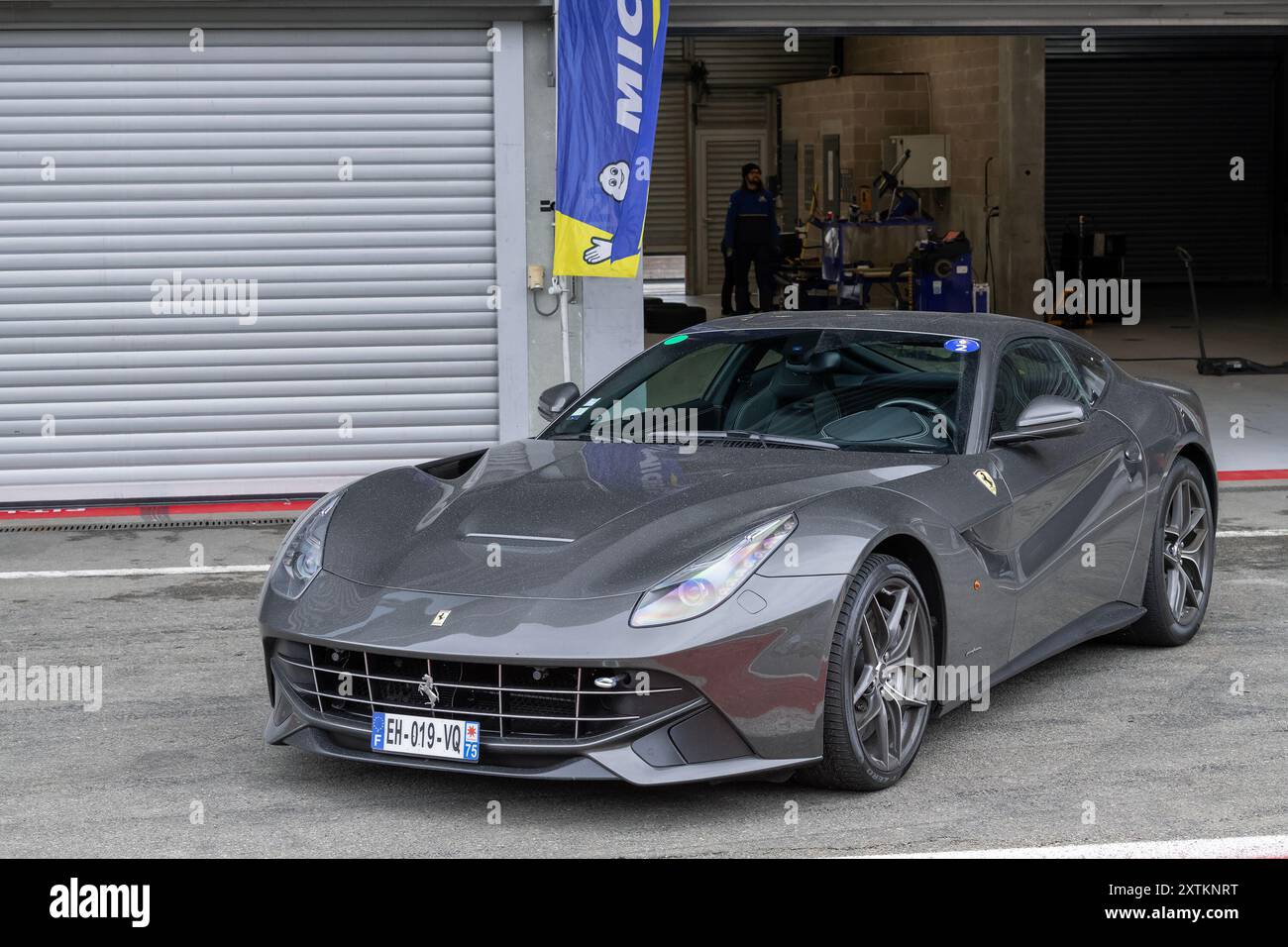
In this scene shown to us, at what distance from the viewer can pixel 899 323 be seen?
20.5 ft

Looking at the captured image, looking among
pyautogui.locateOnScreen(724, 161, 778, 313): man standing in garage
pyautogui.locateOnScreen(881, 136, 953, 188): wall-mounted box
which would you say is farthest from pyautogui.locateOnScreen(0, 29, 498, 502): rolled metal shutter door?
pyautogui.locateOnScreen(881, 136, 953, 188): wall-mounted box

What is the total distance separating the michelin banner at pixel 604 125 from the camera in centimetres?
991

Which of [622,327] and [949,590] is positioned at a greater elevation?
[622,327]

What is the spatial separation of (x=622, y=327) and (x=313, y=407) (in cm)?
198

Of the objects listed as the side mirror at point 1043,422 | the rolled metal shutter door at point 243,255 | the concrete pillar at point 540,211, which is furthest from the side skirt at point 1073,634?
the rolled metal shutter door at point 243,255

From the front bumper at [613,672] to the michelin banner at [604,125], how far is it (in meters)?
5.59

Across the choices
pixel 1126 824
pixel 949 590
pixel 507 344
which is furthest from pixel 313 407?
pixel 1126 824

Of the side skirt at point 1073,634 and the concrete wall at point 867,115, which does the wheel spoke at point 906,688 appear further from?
the concrete wall at point 867,115

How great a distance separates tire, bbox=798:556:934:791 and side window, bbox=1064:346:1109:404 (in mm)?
1837

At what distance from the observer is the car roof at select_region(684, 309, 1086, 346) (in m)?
6.20

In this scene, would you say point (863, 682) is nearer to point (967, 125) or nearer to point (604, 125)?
point (604, 125)

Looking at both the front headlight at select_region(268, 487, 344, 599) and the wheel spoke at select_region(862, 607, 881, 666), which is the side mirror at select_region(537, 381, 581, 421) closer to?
the front headlight at select_region(268, 487, 344, 599)

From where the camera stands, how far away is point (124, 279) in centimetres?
1077

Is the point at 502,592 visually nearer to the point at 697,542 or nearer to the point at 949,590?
the point at 697,542
